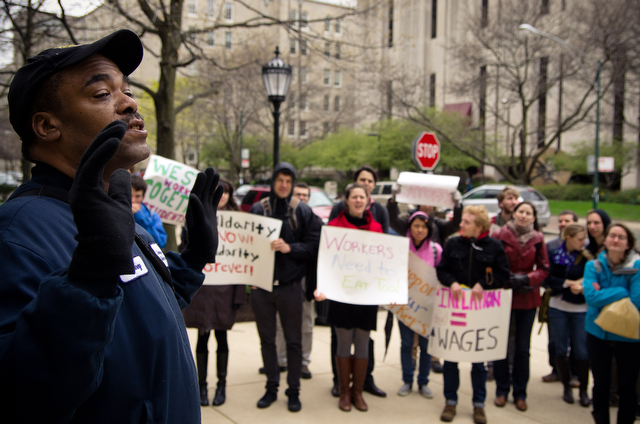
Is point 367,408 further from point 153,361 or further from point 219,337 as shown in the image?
point 153,361

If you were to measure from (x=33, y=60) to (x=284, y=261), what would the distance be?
12.9ft

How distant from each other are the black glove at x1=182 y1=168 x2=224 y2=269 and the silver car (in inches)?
761

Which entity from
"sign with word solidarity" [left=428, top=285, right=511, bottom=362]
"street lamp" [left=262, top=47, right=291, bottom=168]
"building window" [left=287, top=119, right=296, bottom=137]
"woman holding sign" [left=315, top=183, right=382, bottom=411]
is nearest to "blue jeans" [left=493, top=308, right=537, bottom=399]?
"sign with word solidarity" [left=428, top=285, right=511, bottom=362]

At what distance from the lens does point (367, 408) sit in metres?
5.06

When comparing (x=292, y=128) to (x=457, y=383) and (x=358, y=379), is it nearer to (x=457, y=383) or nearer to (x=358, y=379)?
(x=358, y=379)

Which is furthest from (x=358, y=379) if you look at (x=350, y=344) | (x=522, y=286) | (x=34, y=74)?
(x=34, y=74)

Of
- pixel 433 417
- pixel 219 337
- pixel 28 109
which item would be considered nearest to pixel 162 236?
pixel 219 337

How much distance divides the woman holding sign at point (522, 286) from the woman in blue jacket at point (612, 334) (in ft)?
2.56

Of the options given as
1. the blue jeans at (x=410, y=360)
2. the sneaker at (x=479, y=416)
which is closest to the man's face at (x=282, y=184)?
the blue jeans at (x=410, y=360)

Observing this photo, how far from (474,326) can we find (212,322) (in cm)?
252

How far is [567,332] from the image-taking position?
18.6 feet

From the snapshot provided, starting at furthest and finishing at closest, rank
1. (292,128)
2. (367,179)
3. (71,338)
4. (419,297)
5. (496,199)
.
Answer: (292,128)
(496,199)
(367,179)
(419,297)
(71,338)

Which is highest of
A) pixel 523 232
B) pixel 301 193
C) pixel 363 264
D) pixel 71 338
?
pixel 301 193

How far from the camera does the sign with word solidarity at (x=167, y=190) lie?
6.69 m
